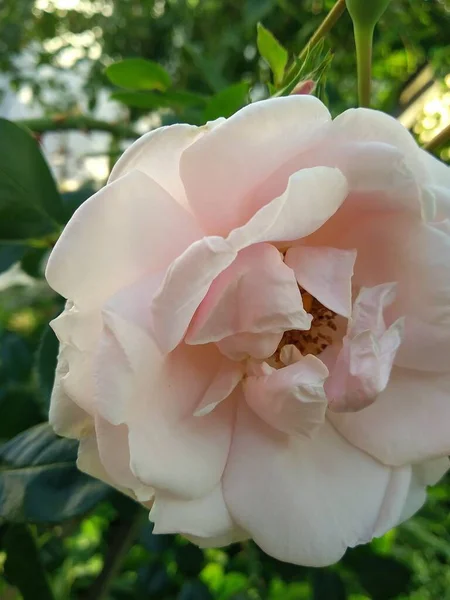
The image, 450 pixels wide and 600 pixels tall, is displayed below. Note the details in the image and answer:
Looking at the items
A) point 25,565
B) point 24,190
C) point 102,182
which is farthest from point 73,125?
point 25,565

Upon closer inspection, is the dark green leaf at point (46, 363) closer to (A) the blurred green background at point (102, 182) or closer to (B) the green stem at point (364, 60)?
(A) the blurred green background at point (102, 182)

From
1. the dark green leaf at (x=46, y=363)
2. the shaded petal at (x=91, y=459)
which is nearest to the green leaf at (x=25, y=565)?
the dark green leaf at (x=46, y=363)

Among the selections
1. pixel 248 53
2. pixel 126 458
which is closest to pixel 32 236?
pixel 126 458

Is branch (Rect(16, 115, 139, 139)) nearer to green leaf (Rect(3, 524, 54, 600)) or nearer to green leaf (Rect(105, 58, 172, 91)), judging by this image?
green leaf (Rect(105, 58, 172, 91))

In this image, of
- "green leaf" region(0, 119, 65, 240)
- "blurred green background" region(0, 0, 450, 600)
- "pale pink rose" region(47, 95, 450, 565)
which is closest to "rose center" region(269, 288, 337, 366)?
"pale pink rose" region(47, 95, 450, 565)

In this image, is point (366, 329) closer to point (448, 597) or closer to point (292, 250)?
point (292, 250)
